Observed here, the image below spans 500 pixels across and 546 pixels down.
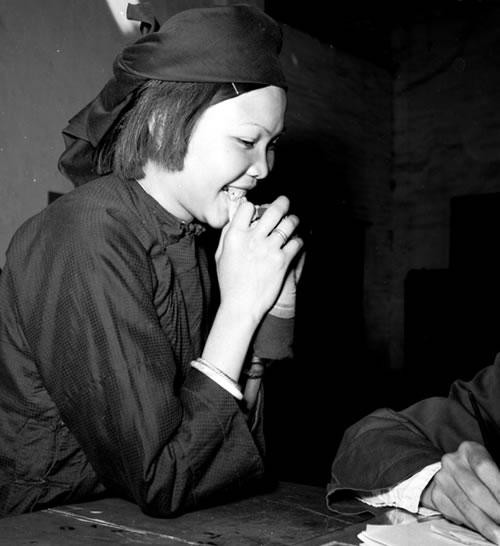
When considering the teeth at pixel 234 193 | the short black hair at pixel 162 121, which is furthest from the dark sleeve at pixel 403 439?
the short black hair at pixel 162 121

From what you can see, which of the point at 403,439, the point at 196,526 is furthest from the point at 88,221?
the point at 403,439

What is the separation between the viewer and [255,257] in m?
1.59

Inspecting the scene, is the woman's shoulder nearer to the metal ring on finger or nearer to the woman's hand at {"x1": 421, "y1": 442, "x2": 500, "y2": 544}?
the metal ring on finger

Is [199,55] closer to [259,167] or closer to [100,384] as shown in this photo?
[259,167]

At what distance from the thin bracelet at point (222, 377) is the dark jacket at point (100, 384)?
2cm

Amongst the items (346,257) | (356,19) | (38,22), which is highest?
(356,19)

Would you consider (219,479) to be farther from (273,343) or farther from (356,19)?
(356,19)

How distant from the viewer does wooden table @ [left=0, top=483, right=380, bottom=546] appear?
110 cm

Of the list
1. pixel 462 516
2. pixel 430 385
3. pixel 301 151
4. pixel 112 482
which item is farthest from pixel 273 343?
pixel 301 151

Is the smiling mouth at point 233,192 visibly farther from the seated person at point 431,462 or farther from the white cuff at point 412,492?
the white cuff at point 412,492

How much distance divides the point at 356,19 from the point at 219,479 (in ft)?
21.2

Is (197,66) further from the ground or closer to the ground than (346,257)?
further from the ground

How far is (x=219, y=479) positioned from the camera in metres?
1.35

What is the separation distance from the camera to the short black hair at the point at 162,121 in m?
1.58
